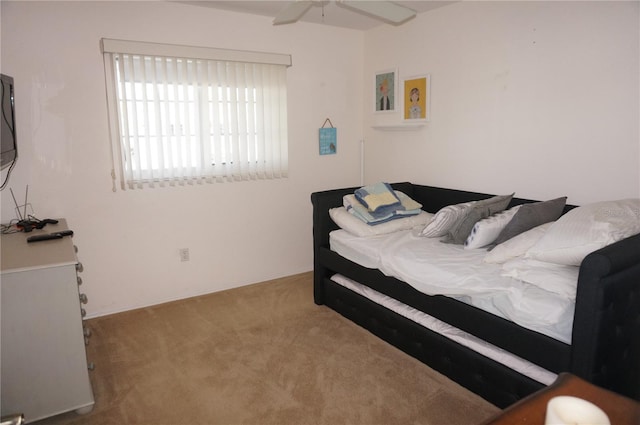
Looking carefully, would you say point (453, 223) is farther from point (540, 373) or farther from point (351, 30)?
point (351, 30)

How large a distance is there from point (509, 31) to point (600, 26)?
1.94 ft

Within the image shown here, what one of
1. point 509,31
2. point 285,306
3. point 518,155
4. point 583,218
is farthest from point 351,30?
point 583,218

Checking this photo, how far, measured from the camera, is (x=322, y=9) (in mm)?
3451

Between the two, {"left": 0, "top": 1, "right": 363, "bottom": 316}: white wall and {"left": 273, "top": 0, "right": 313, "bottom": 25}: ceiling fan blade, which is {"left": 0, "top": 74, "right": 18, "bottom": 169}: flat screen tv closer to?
{"left": 0, "top": 1, "right": 363, "bottom": 316}: white wall

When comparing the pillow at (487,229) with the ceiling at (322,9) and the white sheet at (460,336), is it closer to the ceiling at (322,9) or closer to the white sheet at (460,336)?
the white sheet at (460,336)

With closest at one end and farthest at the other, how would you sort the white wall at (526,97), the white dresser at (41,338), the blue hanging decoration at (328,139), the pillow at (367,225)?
the white dresser at (41,338) < the white wall at (526,97) < the pillow at (367,225) < the blue hanging decoration at (328,139)

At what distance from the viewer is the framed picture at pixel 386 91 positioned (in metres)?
3.93

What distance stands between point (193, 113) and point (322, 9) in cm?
132

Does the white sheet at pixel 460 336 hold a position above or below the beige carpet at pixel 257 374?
above

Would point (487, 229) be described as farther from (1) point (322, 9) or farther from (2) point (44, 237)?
(2) point (44, 237)

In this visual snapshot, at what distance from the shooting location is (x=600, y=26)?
2.52 meters

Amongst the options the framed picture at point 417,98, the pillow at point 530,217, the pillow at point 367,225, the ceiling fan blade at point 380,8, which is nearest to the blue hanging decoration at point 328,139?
the framed picture at point 417,98

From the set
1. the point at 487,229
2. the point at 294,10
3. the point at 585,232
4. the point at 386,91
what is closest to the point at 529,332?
the point at 585,232

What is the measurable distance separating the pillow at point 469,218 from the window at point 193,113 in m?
1.77
